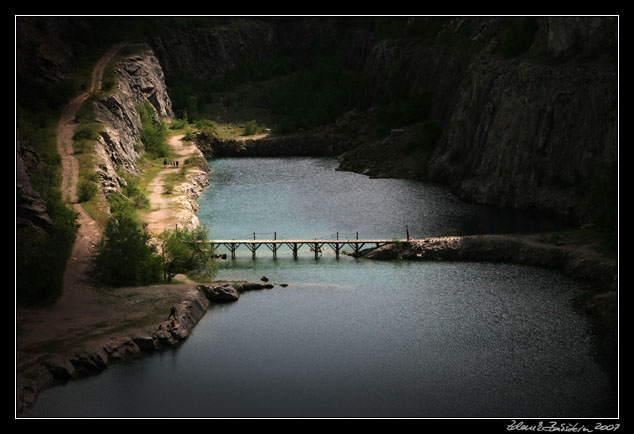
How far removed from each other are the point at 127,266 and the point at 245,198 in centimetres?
5318

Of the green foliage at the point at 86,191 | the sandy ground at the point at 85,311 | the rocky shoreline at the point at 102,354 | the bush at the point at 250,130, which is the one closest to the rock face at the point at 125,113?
the green foliage at the point at 86,191

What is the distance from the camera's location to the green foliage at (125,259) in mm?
84312

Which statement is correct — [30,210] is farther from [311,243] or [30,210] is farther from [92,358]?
[311,243]

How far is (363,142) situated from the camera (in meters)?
178

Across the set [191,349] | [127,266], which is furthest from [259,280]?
[191,349]

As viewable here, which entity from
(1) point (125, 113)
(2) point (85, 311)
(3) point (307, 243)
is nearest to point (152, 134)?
(1) point (125, 113)

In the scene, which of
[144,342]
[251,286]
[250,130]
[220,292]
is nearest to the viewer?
[144,342]

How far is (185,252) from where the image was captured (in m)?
92.9

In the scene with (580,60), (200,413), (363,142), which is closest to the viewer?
(200,413)

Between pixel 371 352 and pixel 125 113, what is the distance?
9850 cm

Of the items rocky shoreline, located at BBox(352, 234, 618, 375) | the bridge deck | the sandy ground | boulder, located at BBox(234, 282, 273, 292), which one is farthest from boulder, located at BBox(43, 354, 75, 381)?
rocky shoreline, located at BBox(352, 234, 618, 375)

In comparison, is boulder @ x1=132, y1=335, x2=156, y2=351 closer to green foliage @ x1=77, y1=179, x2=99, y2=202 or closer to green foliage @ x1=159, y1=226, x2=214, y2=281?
green foliage @ x1=159, y1=226, x2=214, y2=281

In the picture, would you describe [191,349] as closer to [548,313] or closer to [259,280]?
[259,280]

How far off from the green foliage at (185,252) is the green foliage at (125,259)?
2.66 m
